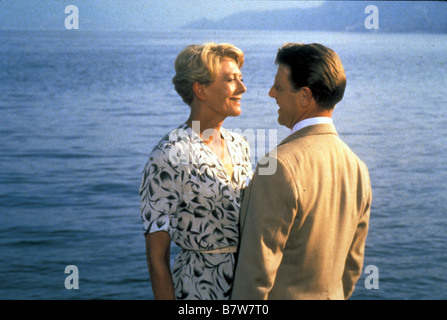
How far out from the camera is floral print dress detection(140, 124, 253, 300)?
232cm

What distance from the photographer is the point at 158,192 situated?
2.32 metres

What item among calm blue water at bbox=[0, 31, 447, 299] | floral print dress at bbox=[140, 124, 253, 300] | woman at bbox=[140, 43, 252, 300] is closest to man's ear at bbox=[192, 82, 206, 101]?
woman at bbox=[140, 43, 252, 300]

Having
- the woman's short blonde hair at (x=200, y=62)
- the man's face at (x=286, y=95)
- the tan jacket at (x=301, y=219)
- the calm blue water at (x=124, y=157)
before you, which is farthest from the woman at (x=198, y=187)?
the calm blue water at (x=124, y=157)

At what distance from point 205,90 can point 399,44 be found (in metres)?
61.2

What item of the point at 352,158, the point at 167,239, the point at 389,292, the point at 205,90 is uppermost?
the point at 205,90

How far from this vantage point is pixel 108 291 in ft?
39.9

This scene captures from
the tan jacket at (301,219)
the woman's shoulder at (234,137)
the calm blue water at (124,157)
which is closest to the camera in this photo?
the tan jacket at (301,219)

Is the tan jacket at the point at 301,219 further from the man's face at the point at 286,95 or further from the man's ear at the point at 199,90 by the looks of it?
the man's ear at the point at 199,90

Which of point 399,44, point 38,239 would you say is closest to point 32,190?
point 38,239

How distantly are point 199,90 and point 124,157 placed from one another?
21331 mm

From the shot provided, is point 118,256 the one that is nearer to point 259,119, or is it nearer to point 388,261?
point 388,261

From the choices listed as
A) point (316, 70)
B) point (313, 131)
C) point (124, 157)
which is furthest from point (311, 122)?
point (124, 157)

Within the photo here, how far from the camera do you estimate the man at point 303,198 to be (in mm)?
2111

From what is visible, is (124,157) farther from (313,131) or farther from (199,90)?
(313,131)
